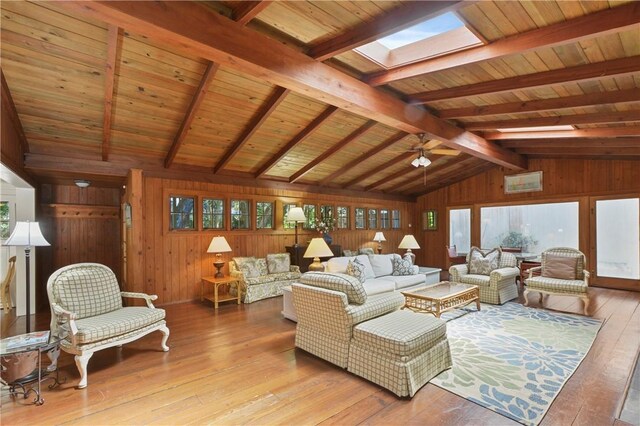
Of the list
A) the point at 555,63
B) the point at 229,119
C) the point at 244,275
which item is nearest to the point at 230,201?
the point at 244,275

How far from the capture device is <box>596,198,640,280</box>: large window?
6750 millimetres

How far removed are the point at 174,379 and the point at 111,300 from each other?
140cm

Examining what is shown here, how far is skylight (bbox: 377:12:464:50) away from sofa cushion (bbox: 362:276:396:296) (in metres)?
3.40

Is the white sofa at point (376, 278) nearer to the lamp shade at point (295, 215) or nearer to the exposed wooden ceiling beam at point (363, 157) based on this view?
the lamp shade at point (295, 215)

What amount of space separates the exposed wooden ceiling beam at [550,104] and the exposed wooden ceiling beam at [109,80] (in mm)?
4367

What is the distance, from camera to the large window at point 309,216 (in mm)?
8055

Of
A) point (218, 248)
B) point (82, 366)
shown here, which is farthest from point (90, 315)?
point (218, 248)

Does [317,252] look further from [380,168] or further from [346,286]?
[380,168]

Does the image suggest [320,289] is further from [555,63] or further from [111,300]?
[555,63]

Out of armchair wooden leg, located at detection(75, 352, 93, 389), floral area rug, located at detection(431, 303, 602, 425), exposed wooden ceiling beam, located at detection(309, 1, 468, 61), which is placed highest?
exposed wooden ceiling beam, located at detection(309, 1, 468, 61)

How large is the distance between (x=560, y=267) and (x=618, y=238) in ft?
9.89

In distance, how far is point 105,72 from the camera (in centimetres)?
350

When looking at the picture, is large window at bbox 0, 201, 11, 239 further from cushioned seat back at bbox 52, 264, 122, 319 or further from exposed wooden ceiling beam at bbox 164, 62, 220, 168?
cushioned seat back at bbox 52, 264, 122, 319

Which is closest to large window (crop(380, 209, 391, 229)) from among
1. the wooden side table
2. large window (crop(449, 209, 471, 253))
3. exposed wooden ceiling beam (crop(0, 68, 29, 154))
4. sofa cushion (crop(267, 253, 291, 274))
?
large window (crop(449, 209, 471, 253))
